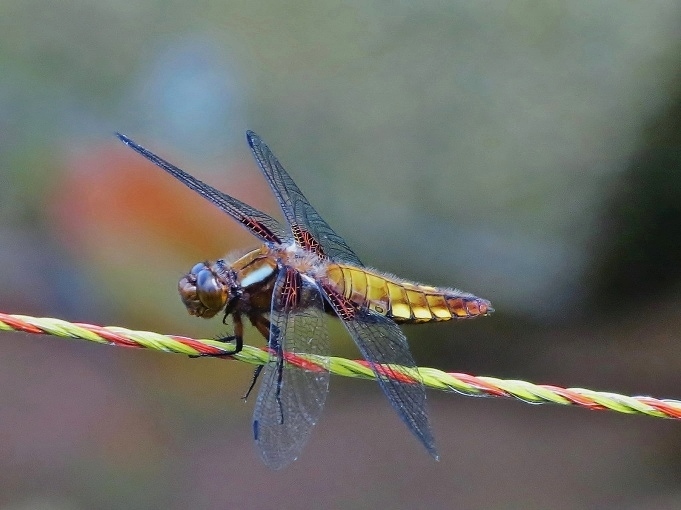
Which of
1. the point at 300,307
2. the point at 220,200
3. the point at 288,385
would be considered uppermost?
the point at 220,200

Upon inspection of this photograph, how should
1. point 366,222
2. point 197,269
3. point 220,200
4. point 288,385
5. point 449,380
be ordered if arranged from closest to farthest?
point 449,380, point 288,385, point 197,269, point 220,200, point 366,222

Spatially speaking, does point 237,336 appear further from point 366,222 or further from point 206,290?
point 366,222

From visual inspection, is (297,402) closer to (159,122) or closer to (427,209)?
(427,209)

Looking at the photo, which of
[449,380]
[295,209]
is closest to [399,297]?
[295,209]

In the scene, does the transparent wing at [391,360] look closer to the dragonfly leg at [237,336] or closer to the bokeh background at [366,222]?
the dragonfly leg at [237,336]

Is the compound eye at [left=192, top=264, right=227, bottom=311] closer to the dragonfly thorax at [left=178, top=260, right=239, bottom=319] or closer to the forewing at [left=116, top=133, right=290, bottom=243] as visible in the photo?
the dragonfly thorax at [left=178, top=260, right=239, bottom=319]

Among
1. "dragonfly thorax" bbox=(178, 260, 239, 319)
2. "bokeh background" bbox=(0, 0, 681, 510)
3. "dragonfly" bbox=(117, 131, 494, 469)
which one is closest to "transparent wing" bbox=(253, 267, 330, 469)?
"dragonfly" bbox=(117, 131, 494, 469)

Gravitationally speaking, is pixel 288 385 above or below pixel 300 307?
below
